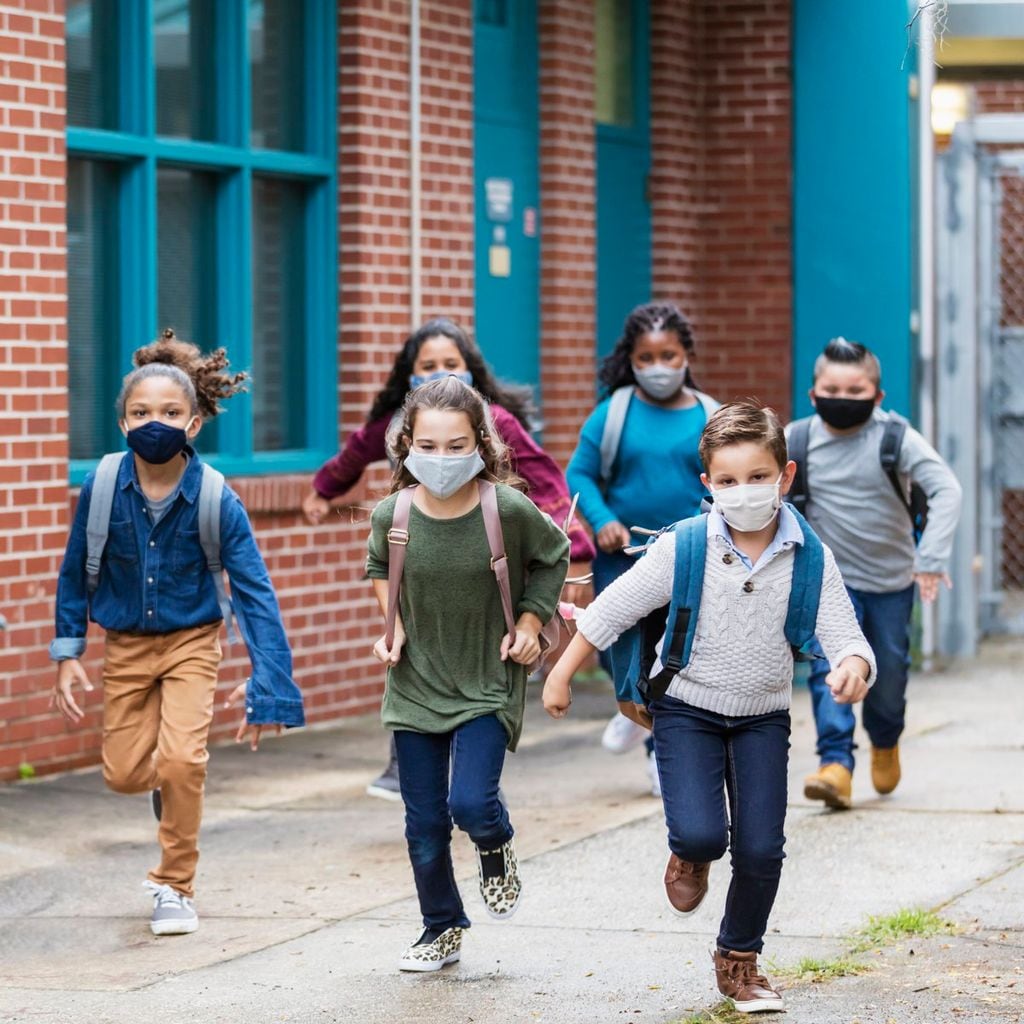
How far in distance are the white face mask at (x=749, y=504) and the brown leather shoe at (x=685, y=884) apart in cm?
87

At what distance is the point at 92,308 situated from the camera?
9234 mm

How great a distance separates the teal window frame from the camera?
925 centimetres

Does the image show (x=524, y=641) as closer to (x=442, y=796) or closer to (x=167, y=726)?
(x=442, y=796)

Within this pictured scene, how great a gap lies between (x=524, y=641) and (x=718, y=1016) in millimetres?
1092

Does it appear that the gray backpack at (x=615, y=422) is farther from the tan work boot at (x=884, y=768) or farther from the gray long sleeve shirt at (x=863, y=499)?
the tan work boot at (x=884, y=768)

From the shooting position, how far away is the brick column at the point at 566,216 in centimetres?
1183

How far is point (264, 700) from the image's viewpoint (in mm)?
6355

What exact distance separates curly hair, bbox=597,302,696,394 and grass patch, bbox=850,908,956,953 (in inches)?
103

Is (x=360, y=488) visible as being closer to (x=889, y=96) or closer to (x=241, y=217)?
(x=241, y=217)

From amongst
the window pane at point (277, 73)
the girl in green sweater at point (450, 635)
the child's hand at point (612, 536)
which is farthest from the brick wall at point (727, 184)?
the girl in green sweater at point (450, 635)

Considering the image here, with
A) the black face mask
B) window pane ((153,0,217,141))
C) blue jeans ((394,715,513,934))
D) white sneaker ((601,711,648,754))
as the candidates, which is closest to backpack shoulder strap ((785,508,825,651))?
blue jeans ((394,715,513,934))

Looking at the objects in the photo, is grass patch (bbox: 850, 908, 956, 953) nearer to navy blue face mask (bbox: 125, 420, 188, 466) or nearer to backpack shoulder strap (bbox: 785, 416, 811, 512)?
backpack shoulder strap (bbox: 785, 416, 811, 512)

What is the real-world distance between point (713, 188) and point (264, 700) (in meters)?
7.53

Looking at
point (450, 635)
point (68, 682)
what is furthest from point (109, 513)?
point (450, 635)
